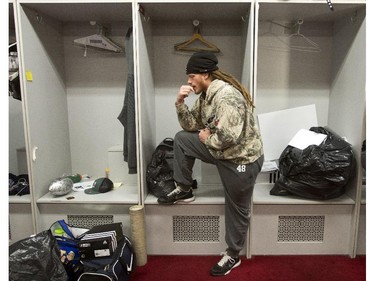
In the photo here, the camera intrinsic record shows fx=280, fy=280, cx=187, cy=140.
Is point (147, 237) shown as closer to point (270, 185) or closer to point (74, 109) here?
point (270, 185)

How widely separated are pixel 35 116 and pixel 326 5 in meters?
2.17

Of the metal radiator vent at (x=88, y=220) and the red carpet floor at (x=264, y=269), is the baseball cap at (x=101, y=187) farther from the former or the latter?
the red carpet floor at (x=264, y=269)

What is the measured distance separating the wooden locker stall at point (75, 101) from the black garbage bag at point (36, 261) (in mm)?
470

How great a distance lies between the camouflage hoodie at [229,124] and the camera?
64.2 inches

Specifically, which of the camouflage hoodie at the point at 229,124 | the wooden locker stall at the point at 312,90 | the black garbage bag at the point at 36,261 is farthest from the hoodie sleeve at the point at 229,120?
the black garbage bag at the point at 36,261

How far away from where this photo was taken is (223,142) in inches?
65.2

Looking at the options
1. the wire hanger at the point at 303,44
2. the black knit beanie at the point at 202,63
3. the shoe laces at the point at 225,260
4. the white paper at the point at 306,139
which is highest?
the wire hanger at the point at 303,44

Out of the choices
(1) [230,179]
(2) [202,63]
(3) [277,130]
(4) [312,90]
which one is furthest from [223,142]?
(4) [312,90]

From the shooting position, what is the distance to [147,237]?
209cm

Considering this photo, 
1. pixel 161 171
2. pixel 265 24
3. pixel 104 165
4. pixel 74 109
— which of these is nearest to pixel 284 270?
pixel 161 171

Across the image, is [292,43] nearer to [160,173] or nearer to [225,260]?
[160,173]

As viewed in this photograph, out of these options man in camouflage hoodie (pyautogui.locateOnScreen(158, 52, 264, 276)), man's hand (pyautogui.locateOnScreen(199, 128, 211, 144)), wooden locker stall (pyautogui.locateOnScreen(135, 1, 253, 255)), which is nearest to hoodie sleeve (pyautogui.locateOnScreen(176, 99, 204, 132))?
man in camouflage hoodie (pyautogui.locateOnScreen(158, 52, 264, 276))

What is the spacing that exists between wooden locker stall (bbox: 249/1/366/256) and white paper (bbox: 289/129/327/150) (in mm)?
223

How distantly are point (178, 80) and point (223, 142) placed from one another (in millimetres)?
981
